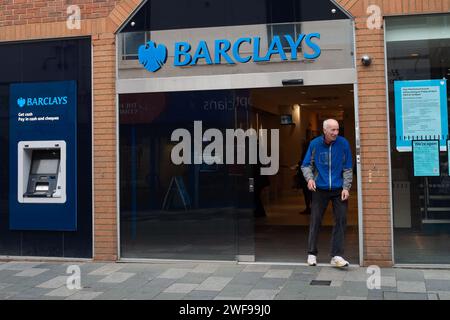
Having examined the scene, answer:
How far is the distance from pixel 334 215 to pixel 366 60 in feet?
6.79

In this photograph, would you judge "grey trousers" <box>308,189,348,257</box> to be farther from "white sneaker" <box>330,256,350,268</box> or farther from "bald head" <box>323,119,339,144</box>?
"bald head" <box>323,119,339,144</box>

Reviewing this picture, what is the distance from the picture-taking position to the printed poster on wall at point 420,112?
714 centimetres

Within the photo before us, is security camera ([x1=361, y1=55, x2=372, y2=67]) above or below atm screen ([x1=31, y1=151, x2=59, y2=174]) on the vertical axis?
above

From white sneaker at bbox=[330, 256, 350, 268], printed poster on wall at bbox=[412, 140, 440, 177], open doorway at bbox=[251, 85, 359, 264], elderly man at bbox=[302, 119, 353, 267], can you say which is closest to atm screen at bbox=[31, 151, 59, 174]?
open doorway at bbox=[251, 85, 359, 264]

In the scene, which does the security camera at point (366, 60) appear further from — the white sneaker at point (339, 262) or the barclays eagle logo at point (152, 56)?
the barclays eagle logo at point (152, 56)

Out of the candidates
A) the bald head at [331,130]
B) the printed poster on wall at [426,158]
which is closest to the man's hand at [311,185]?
the bald head at [331,130]

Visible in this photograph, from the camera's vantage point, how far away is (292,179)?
667 inches

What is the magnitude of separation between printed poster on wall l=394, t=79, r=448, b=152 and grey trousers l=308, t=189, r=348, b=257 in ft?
3.49

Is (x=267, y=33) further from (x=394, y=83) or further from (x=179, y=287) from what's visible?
(x=179, y=287)

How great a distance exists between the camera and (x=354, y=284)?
21.0ft

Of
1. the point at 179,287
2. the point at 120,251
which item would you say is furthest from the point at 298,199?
A: the point at 179,287

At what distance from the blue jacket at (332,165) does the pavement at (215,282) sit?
113 centimetres

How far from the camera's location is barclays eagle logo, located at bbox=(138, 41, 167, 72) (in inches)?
316

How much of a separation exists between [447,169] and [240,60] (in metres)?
3.14
